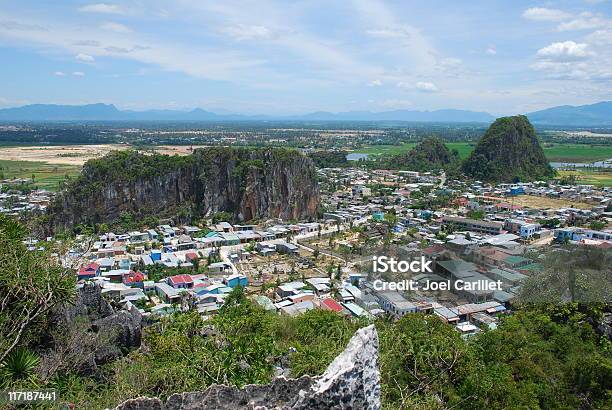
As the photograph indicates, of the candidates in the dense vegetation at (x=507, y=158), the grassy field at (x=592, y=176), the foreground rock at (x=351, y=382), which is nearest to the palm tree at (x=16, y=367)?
the foreground rock at (x=351, y=382)

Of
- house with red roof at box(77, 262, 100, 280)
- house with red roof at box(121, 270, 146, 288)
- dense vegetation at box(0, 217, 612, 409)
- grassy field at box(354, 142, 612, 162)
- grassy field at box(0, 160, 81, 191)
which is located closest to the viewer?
dense vegetation at box(0, 217, 612, 409)

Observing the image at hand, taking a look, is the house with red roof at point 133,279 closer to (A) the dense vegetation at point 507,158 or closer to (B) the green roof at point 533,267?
(B) the green roof at point 533,267

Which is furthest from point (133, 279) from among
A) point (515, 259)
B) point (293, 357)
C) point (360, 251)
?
point (515, 259)

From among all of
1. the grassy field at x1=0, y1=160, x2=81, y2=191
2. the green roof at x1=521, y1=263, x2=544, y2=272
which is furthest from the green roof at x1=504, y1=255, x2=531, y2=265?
the grassy field at x1=0, y1=160, x2=81, y2=191

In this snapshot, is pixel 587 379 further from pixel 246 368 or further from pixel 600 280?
pixel 246 368

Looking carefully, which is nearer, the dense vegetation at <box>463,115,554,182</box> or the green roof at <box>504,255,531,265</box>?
the green roof at <box>504,255,531,265</box>

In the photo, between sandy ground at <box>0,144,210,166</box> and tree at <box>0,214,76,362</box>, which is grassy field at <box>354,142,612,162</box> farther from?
tree at <box>0,214,76,362</box>

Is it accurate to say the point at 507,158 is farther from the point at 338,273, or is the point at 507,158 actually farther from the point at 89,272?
the point at 89,272
